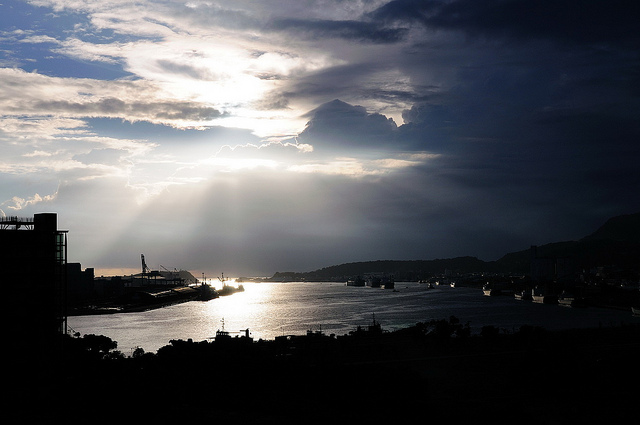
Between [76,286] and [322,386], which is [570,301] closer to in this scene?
[322,386]

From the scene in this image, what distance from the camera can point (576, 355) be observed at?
46.8m

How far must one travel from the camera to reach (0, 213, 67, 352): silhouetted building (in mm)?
43438

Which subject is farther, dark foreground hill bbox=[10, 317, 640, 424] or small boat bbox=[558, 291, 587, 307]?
small boat bbox=[558, 291, 587, 307]

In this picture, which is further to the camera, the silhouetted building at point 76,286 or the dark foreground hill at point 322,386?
the silhouetted building at point 76,286

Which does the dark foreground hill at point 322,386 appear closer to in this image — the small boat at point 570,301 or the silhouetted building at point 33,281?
the silhouetted building at point 33,281

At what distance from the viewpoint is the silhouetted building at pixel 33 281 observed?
143 feet

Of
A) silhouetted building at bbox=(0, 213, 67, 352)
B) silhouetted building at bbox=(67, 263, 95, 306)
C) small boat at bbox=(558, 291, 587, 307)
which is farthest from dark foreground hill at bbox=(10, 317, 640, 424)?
silhouetted building at bbox=(67, 263, 95, 306)

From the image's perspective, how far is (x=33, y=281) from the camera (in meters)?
44.6

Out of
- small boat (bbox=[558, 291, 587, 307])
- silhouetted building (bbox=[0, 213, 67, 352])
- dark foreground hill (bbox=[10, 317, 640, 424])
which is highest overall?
silhouetted building (bbox=[0, 213, 67, 352])

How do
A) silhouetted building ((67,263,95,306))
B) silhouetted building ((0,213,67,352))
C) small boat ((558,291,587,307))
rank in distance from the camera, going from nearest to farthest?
silhouetted building ((0,213,67,352)) < small boat ((558,291,587,307)) < silhouetted building ((67,263,95,306))

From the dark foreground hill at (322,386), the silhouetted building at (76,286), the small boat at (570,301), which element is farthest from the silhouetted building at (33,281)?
the small boat at (570,301)

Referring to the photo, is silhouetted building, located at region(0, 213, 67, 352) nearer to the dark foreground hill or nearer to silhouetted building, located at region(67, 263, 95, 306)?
the dark foreground hill

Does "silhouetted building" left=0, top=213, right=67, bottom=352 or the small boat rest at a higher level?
"silhouetted building" left=0, top=213, right=67, bottom=352

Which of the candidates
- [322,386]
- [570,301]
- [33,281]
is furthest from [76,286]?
[322,386]
